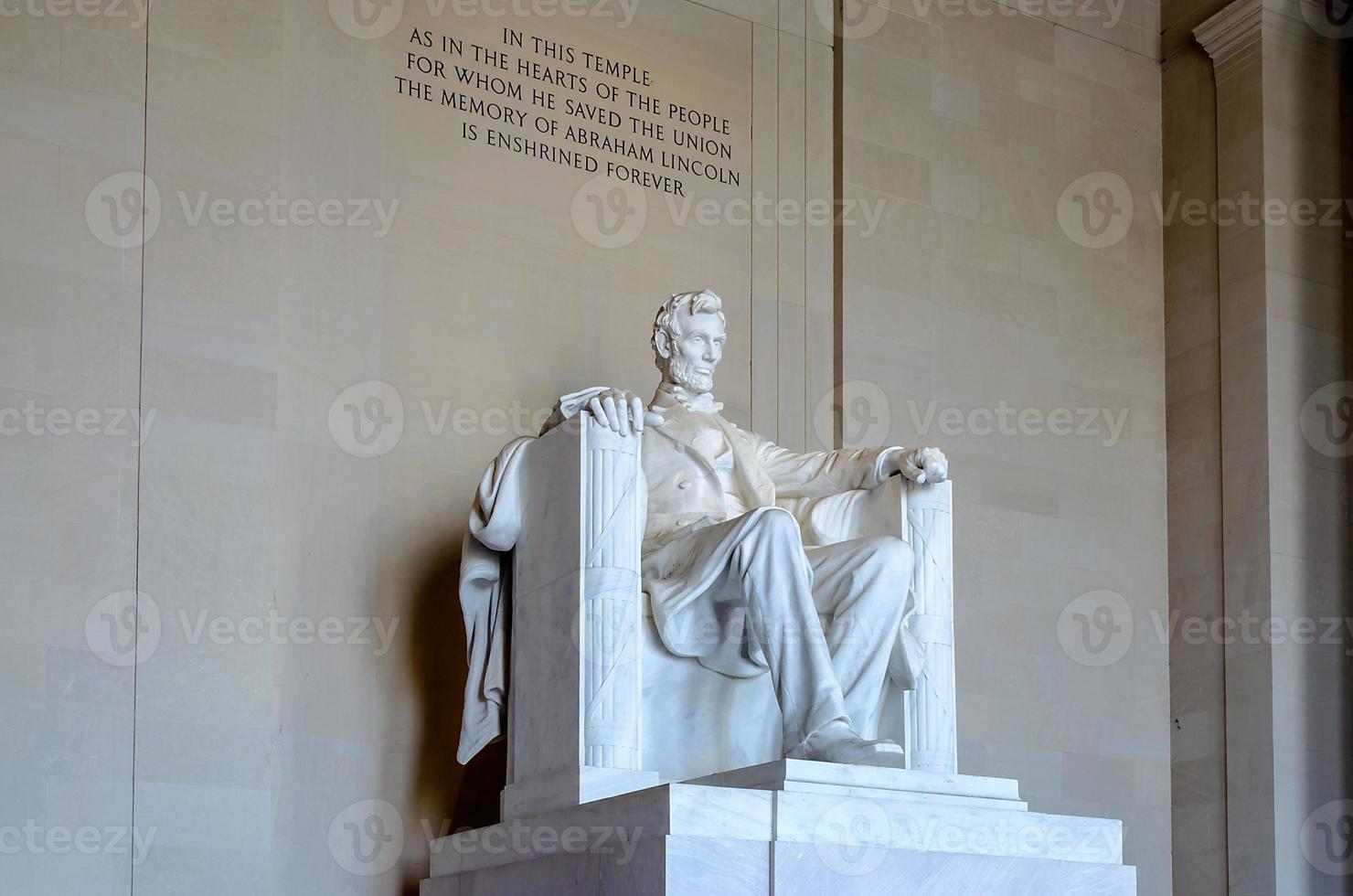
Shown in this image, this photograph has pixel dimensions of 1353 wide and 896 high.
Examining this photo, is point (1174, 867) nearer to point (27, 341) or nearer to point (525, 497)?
point (525, 497)

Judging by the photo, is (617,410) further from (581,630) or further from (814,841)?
(814,841)

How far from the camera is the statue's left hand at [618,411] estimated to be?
17.2ft

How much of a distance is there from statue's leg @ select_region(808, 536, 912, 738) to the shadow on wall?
1464 millimetres

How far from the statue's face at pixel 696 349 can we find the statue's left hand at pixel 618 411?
83cm

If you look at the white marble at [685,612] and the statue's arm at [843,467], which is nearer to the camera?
the white marble at [685,612]

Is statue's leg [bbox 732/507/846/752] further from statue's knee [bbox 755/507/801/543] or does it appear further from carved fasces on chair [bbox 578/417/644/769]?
carved fasces on chair [bbox 578/417/644/769]

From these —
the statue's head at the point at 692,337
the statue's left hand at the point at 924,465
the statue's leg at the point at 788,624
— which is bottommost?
the statue's leg at the point at 788,624

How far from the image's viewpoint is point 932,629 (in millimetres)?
5621

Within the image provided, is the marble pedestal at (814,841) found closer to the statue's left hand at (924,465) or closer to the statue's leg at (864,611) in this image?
the statue's leg at (864,611)

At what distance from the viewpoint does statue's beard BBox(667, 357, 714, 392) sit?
6.08m

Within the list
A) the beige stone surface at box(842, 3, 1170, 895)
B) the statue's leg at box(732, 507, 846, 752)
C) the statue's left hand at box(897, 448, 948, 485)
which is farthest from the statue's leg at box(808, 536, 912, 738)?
the beige stone surface at box(842, 3, 1170, 895)

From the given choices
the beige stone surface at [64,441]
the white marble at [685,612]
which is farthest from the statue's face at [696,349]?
the beige stone surface at [64,441]

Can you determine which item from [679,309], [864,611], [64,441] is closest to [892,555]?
[864,611]

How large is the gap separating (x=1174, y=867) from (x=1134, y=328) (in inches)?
97.1
